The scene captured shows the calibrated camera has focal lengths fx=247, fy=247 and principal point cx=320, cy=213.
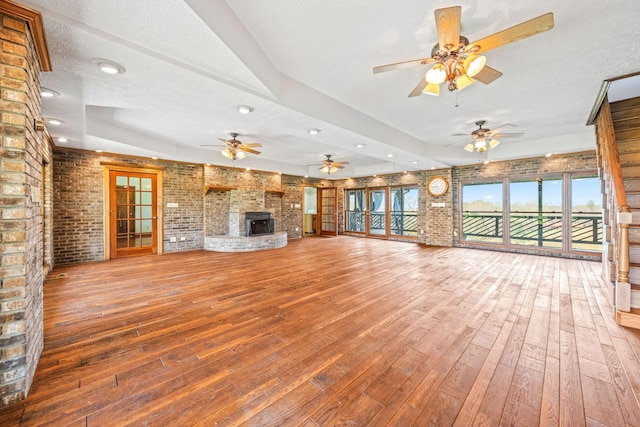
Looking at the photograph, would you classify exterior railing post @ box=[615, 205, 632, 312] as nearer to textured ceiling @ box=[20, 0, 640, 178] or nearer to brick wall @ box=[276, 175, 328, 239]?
textured ceiling @ box=[20, 0, 640, 178]

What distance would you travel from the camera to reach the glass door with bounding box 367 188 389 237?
9.49 meters

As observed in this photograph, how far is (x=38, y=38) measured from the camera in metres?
1.73

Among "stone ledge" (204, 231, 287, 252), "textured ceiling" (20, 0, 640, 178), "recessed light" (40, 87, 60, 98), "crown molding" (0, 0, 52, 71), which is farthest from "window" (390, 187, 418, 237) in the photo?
"crown molding" (0, 0, 52, 71)

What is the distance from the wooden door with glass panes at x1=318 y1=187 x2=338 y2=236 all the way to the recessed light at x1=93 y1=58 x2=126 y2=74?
846 cm

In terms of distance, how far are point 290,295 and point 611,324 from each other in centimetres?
349

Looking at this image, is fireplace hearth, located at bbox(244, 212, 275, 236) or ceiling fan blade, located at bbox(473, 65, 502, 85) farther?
fireplace hearth, located at bbox(244, 212, 275, 236)

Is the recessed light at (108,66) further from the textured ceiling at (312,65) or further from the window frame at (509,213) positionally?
the window frame at (509,213)

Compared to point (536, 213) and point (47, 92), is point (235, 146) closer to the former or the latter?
point (47, 92)

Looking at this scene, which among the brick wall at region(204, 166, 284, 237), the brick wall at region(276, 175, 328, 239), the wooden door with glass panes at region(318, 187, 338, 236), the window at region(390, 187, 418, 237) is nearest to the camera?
the brick wall at region(204, 166, 284, 237)

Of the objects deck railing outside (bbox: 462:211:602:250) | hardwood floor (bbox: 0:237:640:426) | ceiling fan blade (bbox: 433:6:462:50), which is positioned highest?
ceiling fan blade (bbox: 433:6:462:50)

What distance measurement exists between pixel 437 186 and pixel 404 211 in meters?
1.61

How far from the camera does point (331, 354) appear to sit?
201 centimetres

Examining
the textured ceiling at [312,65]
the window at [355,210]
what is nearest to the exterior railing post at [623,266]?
the textured ceiling at [312,65]

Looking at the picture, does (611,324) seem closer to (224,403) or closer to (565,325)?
(565,325)
